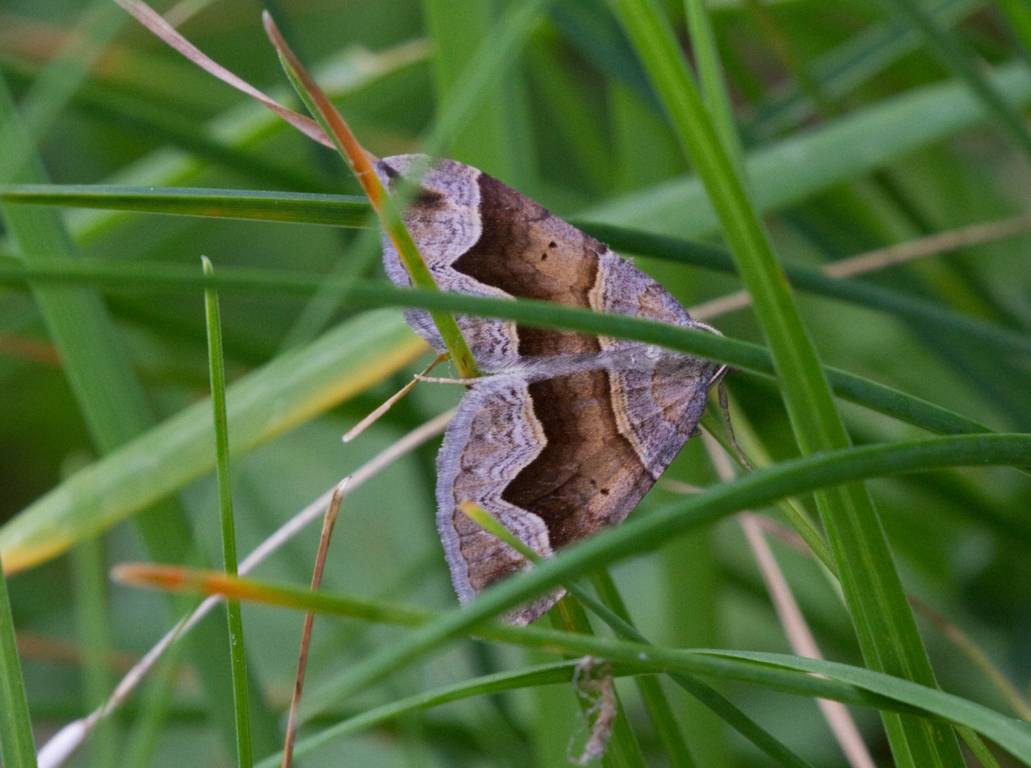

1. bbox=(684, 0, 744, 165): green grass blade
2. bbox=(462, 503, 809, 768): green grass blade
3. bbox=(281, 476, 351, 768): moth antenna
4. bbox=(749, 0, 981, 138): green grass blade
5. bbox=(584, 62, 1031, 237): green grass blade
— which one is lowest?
bbox=(462, 503, 809, 768): green grass blade

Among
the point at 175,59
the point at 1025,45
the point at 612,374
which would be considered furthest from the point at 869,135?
the point at 175,59

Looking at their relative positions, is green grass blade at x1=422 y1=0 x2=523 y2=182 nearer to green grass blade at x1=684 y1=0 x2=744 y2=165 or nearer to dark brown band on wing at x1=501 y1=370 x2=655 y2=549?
dark brown band on wing at x1=501 y1=370 x2=655 y2=549

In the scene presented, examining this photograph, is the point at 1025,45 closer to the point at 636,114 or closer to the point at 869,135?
the point at 869,135

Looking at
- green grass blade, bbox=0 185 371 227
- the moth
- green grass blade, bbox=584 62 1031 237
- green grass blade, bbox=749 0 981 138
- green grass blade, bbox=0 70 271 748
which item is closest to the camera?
green grass blade, bbox=0 185 371 227

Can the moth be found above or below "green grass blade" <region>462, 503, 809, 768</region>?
above

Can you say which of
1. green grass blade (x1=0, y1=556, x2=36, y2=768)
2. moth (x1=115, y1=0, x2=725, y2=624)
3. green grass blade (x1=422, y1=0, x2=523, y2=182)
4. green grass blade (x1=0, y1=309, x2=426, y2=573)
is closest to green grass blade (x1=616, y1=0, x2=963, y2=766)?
moth (x1=115, y1=0, x2=725, y2=624)

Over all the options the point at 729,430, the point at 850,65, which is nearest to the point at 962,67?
the point at 729,430

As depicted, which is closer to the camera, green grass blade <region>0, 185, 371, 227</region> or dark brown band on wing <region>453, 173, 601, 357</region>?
green grass blade <region>0, 185, 371, 227</region>
